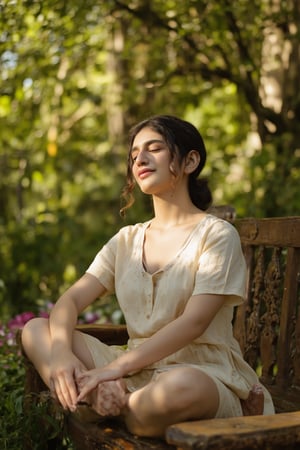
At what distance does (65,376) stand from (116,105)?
4443 mm

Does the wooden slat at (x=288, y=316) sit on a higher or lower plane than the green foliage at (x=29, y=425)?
higher

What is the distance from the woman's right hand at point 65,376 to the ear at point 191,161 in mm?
789

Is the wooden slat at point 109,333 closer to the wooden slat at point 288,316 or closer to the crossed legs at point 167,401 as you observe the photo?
the wooden slat at point 288,316

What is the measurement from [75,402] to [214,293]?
56 cm

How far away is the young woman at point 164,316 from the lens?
2.24 m

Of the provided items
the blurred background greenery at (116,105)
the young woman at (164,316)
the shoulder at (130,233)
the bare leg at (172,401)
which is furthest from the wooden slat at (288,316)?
the blurred background greenery at (116,105)

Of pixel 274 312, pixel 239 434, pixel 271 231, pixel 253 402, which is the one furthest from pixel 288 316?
pixel 239 434

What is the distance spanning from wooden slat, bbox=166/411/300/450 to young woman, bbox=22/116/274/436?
0.24 m

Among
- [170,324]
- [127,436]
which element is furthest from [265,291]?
[127,436]

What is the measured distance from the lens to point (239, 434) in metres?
1.84

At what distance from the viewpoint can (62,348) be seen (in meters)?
2.53

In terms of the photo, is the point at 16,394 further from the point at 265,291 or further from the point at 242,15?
the point at 242,15

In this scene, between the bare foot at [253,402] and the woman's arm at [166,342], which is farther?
the bare foot at [253,402]

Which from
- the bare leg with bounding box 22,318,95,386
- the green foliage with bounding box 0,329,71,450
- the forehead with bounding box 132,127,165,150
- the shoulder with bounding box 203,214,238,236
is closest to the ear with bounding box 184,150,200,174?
the forehead with bounding box 132,127,165,150
